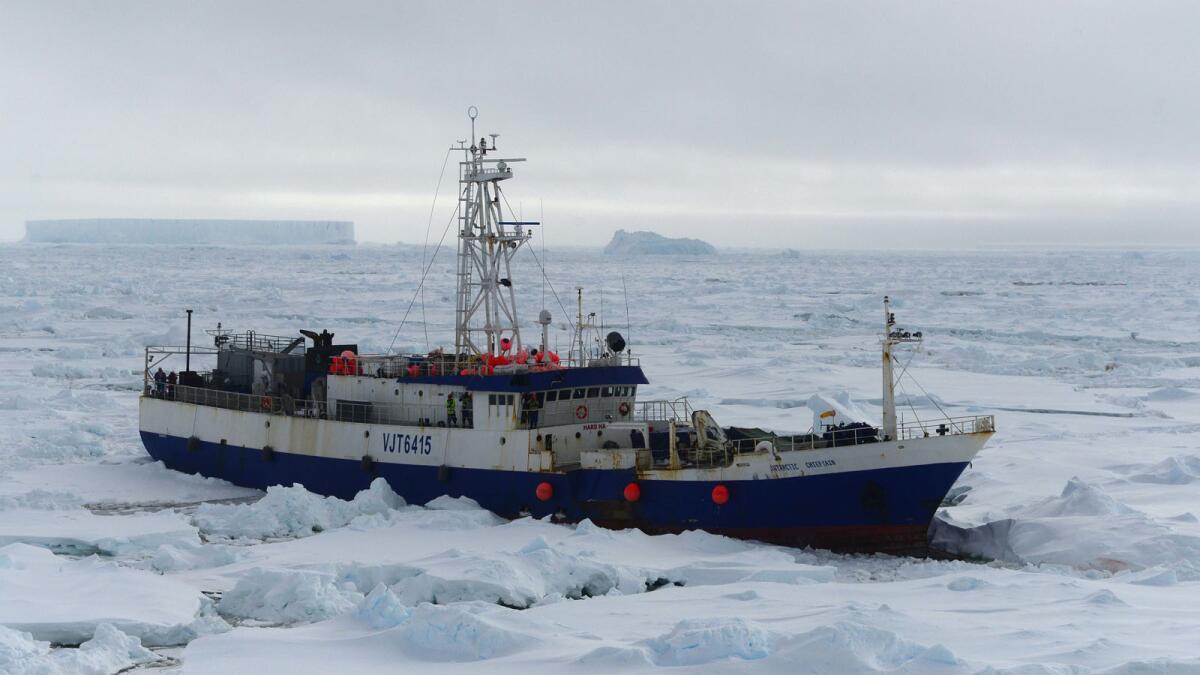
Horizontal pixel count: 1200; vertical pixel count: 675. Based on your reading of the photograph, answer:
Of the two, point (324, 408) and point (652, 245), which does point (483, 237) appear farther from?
point (652, 245)

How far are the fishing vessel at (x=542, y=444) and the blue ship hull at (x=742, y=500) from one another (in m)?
0.03

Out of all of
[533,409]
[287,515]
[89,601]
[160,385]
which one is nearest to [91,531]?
[287,515]

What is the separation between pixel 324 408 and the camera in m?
30.8

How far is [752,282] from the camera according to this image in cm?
10750

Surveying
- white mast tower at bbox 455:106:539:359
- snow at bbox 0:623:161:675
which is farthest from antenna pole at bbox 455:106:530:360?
snow at bbox 0:623:161:675

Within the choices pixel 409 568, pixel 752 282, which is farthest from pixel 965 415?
pixel 752 282

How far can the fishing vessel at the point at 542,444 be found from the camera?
24688mm

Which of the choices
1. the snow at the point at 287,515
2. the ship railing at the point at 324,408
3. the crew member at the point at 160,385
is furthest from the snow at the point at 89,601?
the crew member at the point at 160,385

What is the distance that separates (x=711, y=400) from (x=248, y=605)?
941 inches

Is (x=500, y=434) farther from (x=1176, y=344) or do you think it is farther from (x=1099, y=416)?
(x=1176, y=344)

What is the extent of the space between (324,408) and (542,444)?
6825 millimetres

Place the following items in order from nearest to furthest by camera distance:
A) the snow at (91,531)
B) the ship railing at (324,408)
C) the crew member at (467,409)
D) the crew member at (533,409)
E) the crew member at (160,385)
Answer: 1. the snow at (91,531)
2. the crew member at (533,409)
3. the crew member at (467,409)
4. the ship railing at (324,408)
5. the crew member at (160,385)

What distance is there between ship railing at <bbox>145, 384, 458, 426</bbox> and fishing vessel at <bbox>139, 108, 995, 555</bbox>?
1.8 inches

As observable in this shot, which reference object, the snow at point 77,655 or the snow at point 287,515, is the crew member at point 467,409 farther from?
the snow at point 77,655
